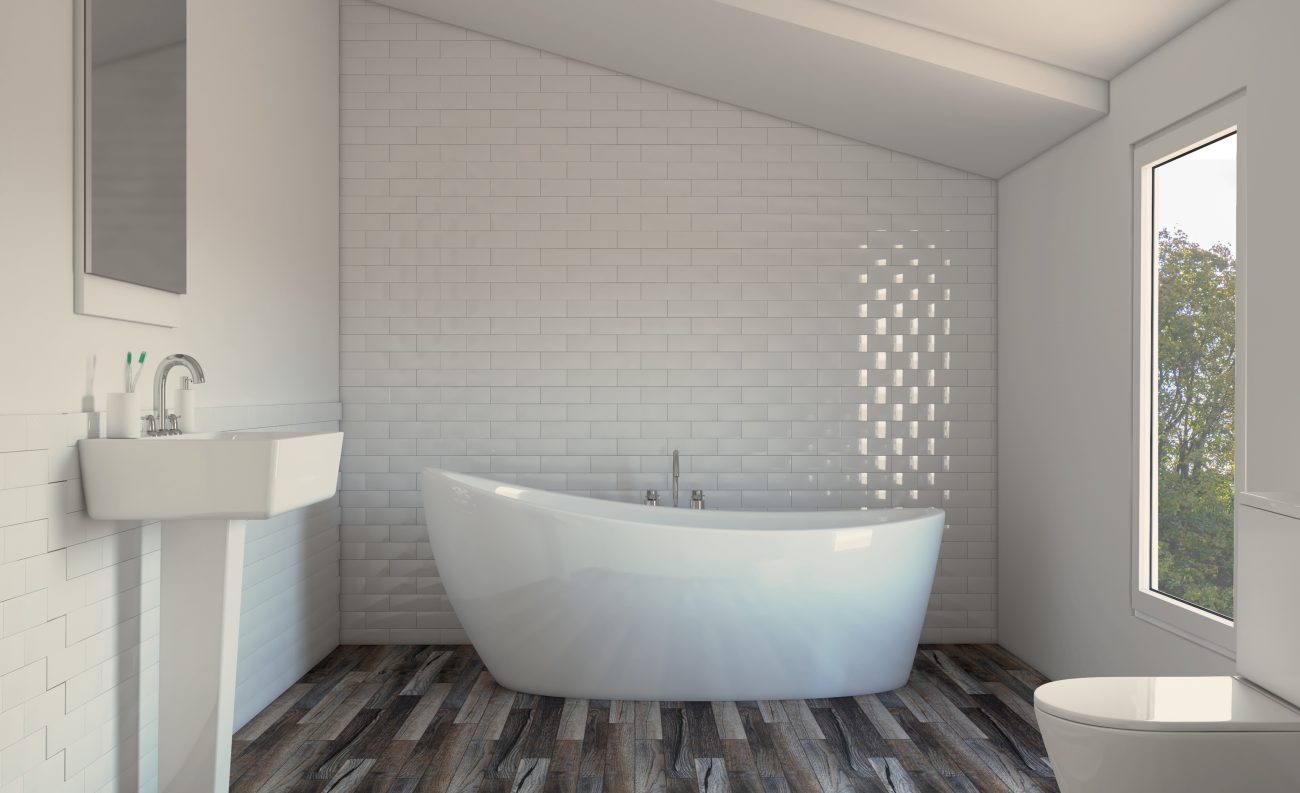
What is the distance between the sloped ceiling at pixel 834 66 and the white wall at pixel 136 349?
1.21m

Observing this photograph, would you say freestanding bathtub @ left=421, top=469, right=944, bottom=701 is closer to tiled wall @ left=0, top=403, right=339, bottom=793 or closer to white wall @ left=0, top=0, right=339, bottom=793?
white wall @ left=0, top=0, right=339, bottom=793

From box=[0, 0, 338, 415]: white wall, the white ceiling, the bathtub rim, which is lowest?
the bathtub rim

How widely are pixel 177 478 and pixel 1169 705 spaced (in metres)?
2.43

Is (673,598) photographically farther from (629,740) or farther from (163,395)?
(163,395)

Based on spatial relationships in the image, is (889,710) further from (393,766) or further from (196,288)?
(196,288)

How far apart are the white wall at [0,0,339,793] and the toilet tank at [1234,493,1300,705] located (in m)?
2.94

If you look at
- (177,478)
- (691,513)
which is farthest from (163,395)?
(691,513)

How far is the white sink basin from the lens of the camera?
8.05ft

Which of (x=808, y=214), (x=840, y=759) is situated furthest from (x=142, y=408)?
(x=808, y=214)

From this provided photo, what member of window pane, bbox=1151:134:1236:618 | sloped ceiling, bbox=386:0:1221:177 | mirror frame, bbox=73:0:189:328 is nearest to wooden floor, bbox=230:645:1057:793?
window pane, bbox=1151:134:1236:618

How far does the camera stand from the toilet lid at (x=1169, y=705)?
1931 millimetres

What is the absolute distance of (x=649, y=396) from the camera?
4.73m

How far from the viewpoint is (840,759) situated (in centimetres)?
316

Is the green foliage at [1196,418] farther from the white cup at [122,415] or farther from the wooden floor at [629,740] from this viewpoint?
the white cup at [122,415]
